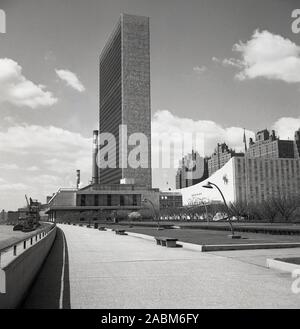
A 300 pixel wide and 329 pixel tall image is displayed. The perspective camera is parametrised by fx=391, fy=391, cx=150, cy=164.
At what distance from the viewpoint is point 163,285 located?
10.7 meters

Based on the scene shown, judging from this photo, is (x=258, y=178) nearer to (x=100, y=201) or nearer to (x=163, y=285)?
(x=100, y=201)

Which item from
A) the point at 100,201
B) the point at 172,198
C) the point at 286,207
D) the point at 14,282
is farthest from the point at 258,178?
the point at 14,282

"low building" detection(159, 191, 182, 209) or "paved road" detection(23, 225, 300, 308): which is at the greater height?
"low building" detection(159, 191, 182, 209)

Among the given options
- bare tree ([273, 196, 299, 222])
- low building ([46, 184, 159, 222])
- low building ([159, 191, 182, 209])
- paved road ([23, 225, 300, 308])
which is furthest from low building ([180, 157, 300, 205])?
paved road ([23, 225, 300, 308])

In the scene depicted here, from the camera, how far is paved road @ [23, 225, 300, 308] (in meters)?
8.54

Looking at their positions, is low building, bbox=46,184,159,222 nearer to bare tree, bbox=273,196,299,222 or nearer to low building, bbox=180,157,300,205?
low building, bbox=180,157,300,205

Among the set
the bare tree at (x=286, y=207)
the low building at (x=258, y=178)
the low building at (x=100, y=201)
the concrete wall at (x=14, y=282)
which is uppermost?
the low building at (x=258, y=178)

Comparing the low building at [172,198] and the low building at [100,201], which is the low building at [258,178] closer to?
the low building at [100,201]

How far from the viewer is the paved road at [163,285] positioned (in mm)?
8539

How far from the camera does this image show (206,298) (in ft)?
29.0

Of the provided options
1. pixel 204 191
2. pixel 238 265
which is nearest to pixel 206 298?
pixel 238 265

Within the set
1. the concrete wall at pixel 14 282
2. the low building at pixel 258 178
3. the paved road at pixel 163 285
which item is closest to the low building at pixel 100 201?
the low building at pixel 258 178
